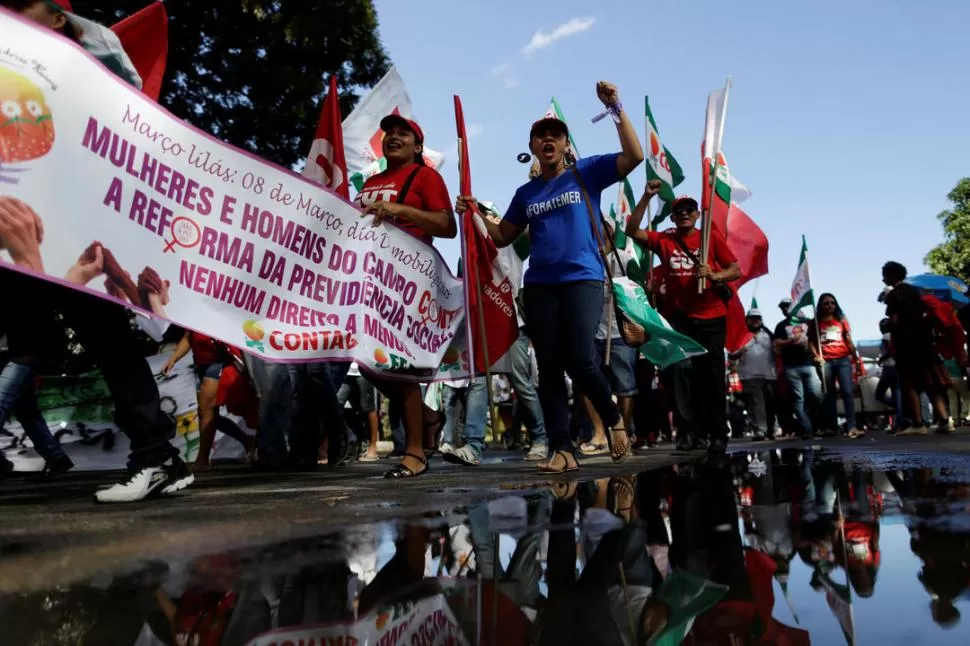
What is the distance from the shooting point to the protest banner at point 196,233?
3.64 meters

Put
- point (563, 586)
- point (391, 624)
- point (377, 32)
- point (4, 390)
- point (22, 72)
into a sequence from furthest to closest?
point (377, 32), point (4, 390), point (22, 72), point (563, 586), point (391, 624)

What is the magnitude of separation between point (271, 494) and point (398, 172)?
80.6 inches

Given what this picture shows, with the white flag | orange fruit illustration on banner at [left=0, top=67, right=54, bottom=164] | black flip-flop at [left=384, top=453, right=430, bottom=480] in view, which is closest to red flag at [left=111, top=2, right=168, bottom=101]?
orange fruit illustration on banner at [left=0, top=67, right=54, bottom=164]

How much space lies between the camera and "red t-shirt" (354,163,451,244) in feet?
16.7

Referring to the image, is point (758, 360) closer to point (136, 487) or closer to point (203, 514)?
point (136, 487)

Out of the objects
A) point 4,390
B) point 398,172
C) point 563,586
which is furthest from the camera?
point 4,390

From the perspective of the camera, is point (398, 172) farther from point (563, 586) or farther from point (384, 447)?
point (384, 447)

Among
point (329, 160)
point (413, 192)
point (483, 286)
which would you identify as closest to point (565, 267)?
point (483, 286)

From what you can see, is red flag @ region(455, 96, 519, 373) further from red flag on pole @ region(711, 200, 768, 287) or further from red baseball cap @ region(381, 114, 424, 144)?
red flag on pole @ region(711, 200, 768, 287)

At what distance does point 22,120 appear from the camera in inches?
142

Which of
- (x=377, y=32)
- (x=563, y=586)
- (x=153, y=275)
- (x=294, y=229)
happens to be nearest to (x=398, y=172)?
(x=294, y=229)

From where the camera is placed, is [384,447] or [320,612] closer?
[320,612]

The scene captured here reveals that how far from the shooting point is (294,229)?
4.68 m

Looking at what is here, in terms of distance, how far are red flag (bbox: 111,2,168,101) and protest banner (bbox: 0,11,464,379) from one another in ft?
1.45
